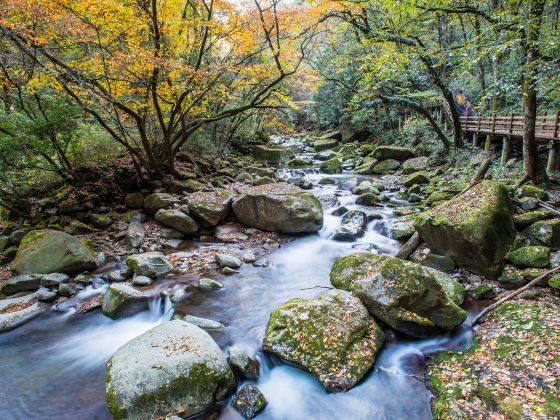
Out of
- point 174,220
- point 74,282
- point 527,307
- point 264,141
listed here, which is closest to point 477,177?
point 527,307

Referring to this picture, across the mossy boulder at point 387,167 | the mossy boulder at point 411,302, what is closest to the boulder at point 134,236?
the mossy boulder at point 411,302

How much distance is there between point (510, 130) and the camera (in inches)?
476

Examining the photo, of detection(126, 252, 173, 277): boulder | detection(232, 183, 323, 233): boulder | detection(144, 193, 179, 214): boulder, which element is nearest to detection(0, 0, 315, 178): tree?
detection(144, 193, 179, 214): boulder

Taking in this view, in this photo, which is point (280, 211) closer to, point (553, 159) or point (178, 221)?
point (178, 221)

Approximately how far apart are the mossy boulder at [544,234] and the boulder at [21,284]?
1019 cm

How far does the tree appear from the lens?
7.35 meters

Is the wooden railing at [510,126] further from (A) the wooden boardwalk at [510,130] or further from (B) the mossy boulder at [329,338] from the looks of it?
(B) the mossy boulder at [329,338]

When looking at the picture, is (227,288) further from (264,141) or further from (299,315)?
(264,141)

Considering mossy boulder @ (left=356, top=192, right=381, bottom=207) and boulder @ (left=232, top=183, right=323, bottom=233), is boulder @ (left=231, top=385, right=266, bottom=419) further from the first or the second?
mossy boulder @ (left=356, top=192, right=381, bottom=207)

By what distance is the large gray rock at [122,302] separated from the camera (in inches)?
227

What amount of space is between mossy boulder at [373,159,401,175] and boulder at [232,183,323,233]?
8.53 metres

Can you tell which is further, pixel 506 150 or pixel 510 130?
pixel 506 150

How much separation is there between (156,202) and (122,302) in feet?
14.8

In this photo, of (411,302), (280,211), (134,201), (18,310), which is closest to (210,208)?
(280,211)
